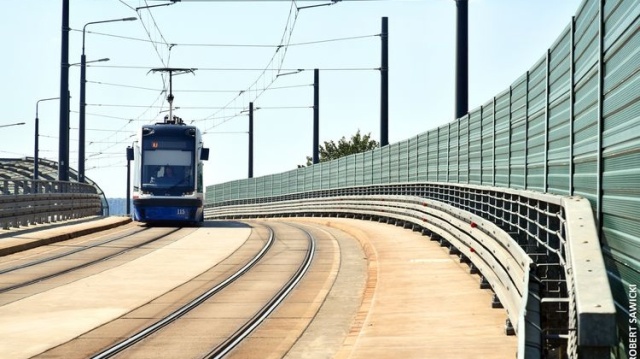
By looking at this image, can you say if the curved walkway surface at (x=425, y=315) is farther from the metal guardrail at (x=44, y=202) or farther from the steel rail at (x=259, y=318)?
the metal guardrail at (x=44, y=202)

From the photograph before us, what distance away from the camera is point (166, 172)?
34625 mm

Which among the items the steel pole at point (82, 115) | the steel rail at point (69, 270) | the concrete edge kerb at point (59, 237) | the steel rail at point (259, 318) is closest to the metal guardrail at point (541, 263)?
the steel rail at point (259, 318)

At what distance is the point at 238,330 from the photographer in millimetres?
13133

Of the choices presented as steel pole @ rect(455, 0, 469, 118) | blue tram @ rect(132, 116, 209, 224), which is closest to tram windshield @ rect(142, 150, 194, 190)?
blue tram @ rect(132, 116, 209, 224)

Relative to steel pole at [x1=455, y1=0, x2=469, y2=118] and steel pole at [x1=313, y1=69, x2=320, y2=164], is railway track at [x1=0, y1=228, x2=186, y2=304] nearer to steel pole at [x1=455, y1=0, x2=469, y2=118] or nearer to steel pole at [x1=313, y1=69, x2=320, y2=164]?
steel pole at [x1=455, y1=0, x2=469, y2=118]

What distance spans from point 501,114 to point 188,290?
5526mm

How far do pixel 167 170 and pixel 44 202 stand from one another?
16.0 feet

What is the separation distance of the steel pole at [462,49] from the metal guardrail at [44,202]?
36.3 feet

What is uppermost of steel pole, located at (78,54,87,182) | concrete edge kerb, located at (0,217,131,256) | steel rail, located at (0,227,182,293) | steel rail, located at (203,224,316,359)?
steel pole, located at (78,54,87,182)

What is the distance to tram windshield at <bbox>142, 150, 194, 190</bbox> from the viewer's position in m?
34.6

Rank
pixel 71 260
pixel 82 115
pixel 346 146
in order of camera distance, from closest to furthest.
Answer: pixel 71 260 < pixel 82 115 < pixel 346 146

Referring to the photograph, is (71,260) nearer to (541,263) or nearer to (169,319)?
(169,319)

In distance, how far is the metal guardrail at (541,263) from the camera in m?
5.94

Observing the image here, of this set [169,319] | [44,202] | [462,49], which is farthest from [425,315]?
[44,202]
